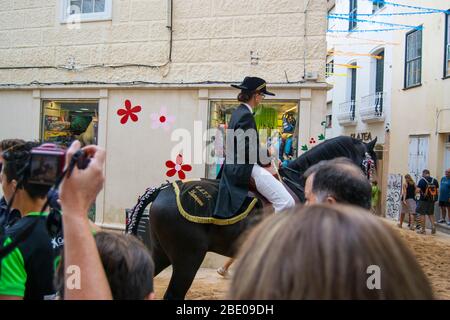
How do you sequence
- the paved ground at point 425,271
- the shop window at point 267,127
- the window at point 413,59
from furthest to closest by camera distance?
the window at point 413,59
the shop window at point 267,127
the paved ground at point 425,271

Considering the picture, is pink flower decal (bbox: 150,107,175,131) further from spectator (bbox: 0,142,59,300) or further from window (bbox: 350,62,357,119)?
window (bbox: 350,62,357,119)

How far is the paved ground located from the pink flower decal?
2.29 meters

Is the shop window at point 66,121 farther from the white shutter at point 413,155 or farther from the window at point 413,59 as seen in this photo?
the window at point 413,59

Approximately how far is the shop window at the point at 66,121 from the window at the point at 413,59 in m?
11.3

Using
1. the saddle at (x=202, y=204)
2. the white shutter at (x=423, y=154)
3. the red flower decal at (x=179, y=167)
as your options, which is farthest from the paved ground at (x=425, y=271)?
the white shutter at (x=423, y=154)

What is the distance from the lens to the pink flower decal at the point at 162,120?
7.07 metres

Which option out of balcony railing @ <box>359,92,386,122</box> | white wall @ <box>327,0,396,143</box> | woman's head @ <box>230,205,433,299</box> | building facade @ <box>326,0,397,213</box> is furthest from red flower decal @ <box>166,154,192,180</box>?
balcony railing @ <box>359,92,386,122</box>

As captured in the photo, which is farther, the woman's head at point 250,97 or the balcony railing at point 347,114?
the balcony railing at point 347,114

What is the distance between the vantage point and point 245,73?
6828 mm

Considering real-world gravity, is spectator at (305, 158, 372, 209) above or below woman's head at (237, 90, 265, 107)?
below

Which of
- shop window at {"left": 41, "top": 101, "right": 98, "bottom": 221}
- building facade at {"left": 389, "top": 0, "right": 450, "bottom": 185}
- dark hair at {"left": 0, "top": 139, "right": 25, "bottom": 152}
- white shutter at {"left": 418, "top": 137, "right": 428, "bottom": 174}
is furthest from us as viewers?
white shutter at {"left": 418, "top": 137, "right": 428, "bottom": 174}

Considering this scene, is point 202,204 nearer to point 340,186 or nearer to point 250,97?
point 250,97

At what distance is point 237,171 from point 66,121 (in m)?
4.83

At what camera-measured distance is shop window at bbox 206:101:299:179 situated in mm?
6793
